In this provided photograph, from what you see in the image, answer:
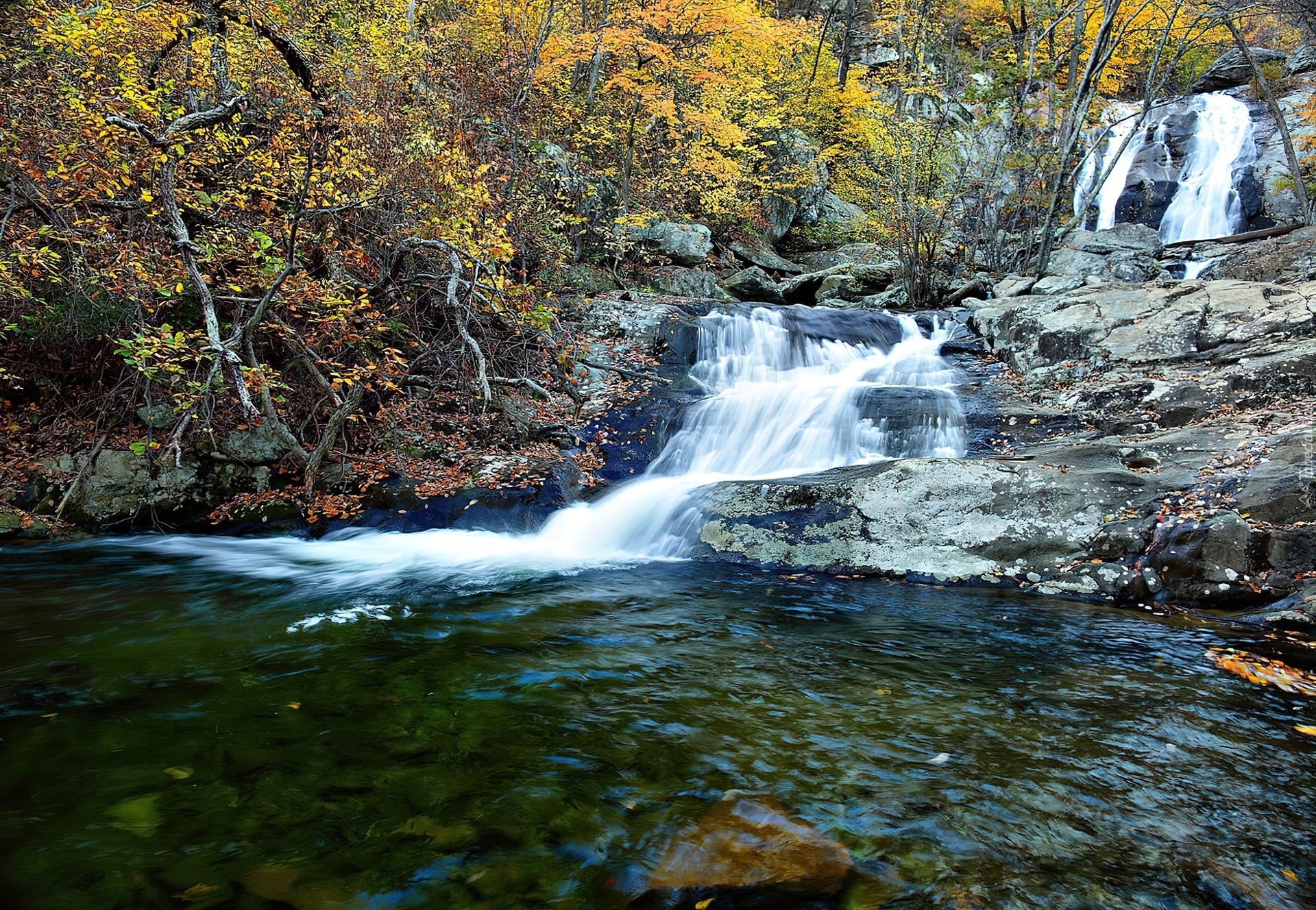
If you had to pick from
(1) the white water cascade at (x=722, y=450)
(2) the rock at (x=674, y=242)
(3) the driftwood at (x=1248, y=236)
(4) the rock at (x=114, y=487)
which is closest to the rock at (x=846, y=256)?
(2) the rock at (x=674, y=242)

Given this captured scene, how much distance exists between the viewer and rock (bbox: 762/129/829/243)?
69.8 feet

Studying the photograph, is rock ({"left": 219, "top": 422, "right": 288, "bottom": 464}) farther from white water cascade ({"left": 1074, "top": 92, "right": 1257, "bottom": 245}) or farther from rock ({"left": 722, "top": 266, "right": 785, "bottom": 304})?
white water cascade ({"left": 1074, "top": 92, "right": 1257, "bottom": 245})

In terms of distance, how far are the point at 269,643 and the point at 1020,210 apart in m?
17.9

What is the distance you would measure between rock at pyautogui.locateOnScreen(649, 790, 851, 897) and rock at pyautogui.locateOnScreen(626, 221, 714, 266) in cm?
1625

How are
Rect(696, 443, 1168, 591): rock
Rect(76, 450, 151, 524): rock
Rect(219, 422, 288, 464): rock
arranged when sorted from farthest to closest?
Rect(219, 422, 288, 464): rock
Rect(76, 450, 151, 524): rock
Rect(696, 443, 1168, 591): rock

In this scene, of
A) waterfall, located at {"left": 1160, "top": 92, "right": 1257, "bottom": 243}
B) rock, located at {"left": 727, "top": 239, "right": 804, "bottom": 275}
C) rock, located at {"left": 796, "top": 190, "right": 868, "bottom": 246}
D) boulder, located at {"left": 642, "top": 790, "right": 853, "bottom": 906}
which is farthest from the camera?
rock, located at {"left": 796, "top": 190, "right": 868, "bottom": 246}

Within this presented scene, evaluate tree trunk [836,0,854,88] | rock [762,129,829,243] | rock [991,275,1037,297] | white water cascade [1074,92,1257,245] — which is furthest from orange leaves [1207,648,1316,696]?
tree trunk [836,0,854,88]

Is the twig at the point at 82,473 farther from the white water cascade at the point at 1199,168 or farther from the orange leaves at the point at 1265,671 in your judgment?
the white water cascade at the point at 1199,168

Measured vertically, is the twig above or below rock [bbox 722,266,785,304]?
below

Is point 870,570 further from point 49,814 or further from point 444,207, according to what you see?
point 444,207

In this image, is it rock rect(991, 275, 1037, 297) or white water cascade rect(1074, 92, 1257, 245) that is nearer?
rock rect(991, 275, 1037, 297)

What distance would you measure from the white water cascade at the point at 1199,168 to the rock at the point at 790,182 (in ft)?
26.7

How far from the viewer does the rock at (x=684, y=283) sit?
1627 centimetres

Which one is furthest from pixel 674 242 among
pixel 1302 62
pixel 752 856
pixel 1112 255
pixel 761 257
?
pixel 1302 62
